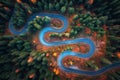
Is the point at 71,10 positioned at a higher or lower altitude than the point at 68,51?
higher

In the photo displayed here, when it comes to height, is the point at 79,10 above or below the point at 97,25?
above

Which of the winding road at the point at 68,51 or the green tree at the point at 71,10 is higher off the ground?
the green tree at the point at 71,10

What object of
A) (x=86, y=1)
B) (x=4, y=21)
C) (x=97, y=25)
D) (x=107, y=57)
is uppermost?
(x=86, y=1)

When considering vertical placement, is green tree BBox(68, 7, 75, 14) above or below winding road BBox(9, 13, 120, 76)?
above

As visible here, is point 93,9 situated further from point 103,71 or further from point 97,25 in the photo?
point 103,71

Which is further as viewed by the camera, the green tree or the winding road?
the green tree

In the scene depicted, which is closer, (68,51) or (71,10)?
(68,51)

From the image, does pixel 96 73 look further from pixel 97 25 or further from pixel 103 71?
pixel 97 25

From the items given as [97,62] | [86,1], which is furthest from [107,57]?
[86,1]

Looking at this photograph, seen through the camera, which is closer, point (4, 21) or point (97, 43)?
point (97, 43)

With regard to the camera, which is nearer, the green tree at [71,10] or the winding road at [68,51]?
the winding road at [68,51]
